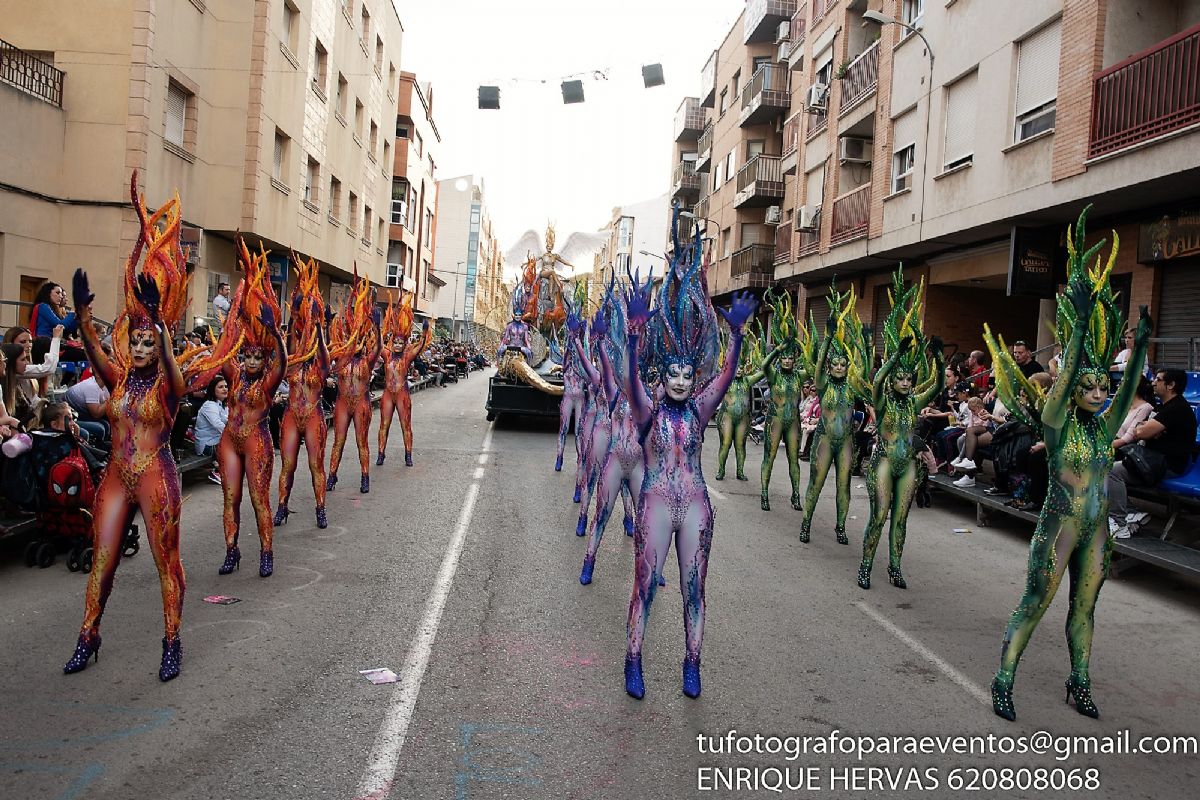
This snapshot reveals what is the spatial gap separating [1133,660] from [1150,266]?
9421 millimetres

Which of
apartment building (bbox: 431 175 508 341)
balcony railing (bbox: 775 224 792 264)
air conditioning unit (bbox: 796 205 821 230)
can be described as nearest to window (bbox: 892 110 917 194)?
air conditioning unit (bbox: 796 205 821 230)

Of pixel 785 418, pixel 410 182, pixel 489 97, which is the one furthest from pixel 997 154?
pixel 410 182

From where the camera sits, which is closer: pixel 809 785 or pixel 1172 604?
pixel 809 785

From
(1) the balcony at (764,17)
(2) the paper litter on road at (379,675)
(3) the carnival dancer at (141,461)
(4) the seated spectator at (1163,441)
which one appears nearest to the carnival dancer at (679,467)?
(2) the paper litter on road at (379,675)

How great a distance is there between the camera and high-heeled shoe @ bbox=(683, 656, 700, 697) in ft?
15.9

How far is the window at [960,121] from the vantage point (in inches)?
687

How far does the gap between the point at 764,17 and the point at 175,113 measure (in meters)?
23.7

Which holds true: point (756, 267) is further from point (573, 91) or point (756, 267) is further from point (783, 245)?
point (573, 91)

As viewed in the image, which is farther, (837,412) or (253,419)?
(837,412)

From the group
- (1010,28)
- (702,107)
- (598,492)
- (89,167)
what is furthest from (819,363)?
(702,107)

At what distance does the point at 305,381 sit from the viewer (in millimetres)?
8227

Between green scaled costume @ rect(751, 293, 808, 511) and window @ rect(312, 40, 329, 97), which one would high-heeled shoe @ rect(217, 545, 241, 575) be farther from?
window @ rect(312, 40, 329, 97)

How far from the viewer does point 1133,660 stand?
19.8 feet

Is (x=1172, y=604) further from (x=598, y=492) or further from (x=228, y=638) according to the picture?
(x=228, y=638)
